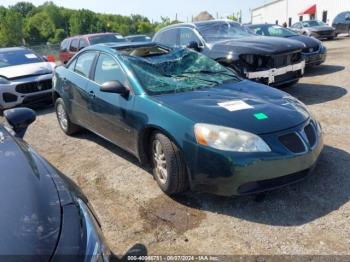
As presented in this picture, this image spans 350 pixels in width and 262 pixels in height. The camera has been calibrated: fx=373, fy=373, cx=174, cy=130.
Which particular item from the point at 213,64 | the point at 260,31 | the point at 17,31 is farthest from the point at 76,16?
the point at 213,64

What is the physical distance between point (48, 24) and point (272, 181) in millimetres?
98453

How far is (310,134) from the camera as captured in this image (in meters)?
3.56

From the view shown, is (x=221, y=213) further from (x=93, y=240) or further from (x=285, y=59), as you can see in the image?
(x=285, y=59)

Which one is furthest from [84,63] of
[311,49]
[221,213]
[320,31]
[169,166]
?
[320,31]

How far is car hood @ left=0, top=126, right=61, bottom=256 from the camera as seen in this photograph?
1781 mm

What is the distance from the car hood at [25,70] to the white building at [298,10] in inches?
1401

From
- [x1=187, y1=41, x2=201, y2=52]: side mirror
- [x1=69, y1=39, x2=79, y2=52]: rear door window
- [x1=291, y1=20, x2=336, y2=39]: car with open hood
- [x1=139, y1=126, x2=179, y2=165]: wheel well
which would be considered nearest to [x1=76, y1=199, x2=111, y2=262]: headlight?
[x1=139, y1=126, x2=179, y2=165]: wheel well

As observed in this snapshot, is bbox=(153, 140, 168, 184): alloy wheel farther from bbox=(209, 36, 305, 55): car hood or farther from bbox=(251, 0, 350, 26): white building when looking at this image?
bbox=(251, 0, 350, 26): white building

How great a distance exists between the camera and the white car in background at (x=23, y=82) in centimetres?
801

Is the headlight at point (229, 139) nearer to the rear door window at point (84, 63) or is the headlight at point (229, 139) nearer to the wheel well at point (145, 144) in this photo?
the wheel well at point (145, 144)

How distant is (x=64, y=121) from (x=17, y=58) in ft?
13.5

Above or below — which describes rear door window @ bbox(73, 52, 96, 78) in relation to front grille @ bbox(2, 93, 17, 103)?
above

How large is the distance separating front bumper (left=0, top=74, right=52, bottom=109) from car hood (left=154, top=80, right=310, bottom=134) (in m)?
5.26

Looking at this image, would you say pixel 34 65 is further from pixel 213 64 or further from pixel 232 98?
pixel 232 98
